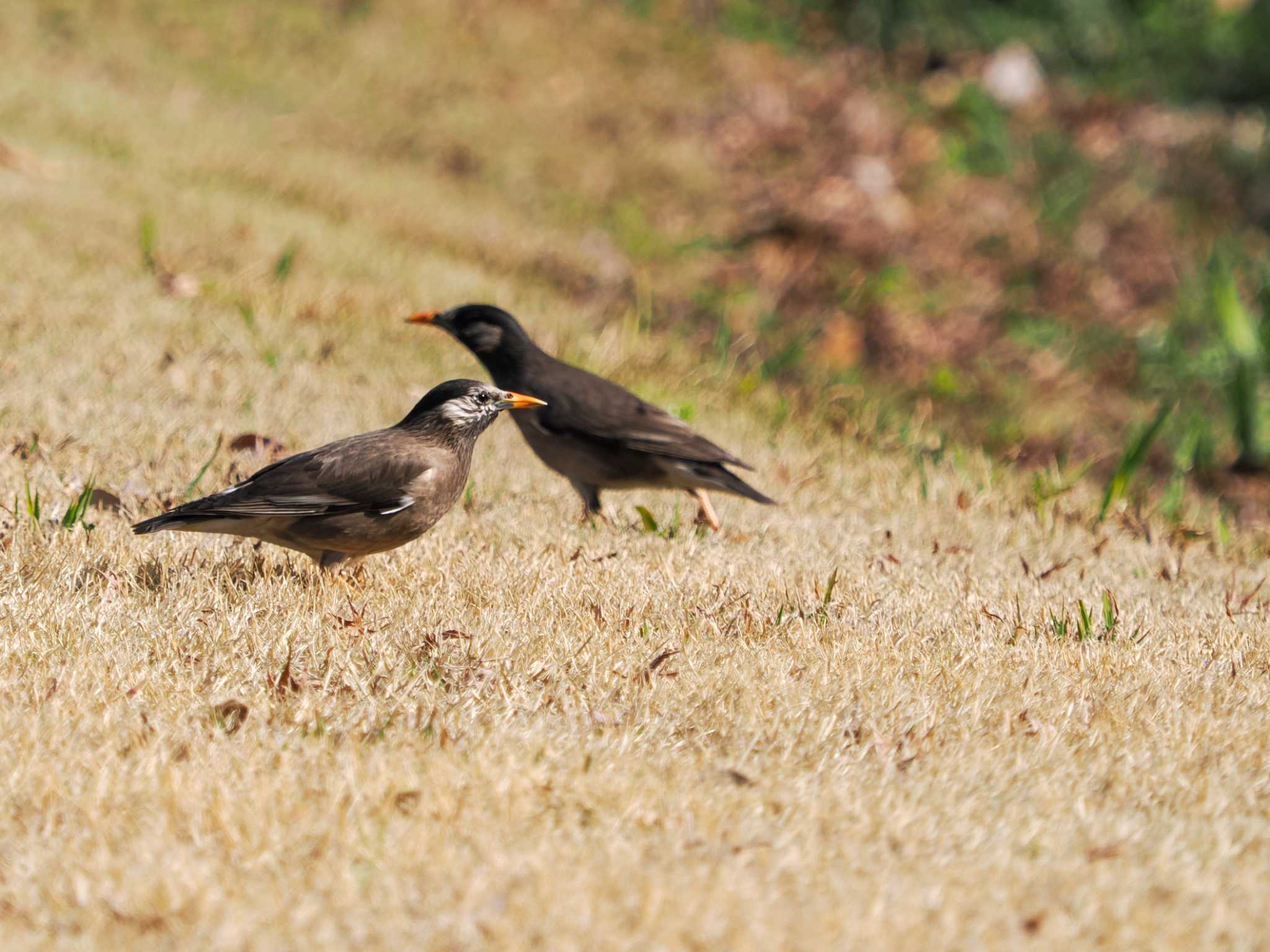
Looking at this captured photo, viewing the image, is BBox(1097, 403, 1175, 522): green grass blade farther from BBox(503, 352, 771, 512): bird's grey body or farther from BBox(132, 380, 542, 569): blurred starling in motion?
BBox(132, 380, 542, 569): blurred starling in motion

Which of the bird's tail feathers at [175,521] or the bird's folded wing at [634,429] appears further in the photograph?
the bird's folded wing at [634,429]

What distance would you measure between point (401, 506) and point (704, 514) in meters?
2.05

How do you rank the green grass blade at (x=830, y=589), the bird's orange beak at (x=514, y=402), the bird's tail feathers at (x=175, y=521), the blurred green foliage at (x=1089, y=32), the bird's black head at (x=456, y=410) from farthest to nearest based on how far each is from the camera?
1. the blurred green foliage at (x=1089, y=32)
2. the bird's orange beak at (x=514, y=402)
3. the bird's black head at (x=456, y=410)
4. the green grass blade at (x=830, y=589)
5. the bird's tail feathers at (x=175, y=521)

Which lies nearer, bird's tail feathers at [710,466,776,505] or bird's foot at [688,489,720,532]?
bird's tail feathers at [710,466,776,505]

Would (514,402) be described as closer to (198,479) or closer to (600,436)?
(600,436)

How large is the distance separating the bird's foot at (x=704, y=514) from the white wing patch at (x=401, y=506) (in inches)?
74.9

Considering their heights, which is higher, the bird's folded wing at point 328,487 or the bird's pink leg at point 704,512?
the bird's folded wing at point 328,487

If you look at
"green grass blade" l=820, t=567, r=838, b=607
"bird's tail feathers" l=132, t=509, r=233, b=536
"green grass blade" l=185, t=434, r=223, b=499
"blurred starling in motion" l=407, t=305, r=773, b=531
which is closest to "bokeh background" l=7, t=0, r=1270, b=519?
"green grass blade" l=185, t=434, r=223, b=499

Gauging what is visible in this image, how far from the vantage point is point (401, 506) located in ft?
15.8

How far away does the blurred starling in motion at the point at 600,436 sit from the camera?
6199 mm

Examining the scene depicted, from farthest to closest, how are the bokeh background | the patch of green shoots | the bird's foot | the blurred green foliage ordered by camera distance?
the blurred green foliage
the bokeh background
the bird's foot
the patch of green shoots

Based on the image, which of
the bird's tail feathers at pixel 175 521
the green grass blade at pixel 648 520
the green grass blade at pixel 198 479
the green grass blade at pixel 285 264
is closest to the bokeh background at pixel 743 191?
the green grass blade at pixel 285 264

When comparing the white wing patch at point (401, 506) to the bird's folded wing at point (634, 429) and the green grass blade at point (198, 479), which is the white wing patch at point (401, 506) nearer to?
the green grass blade at point (198, 479)

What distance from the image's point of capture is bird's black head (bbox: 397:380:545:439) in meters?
5.23
